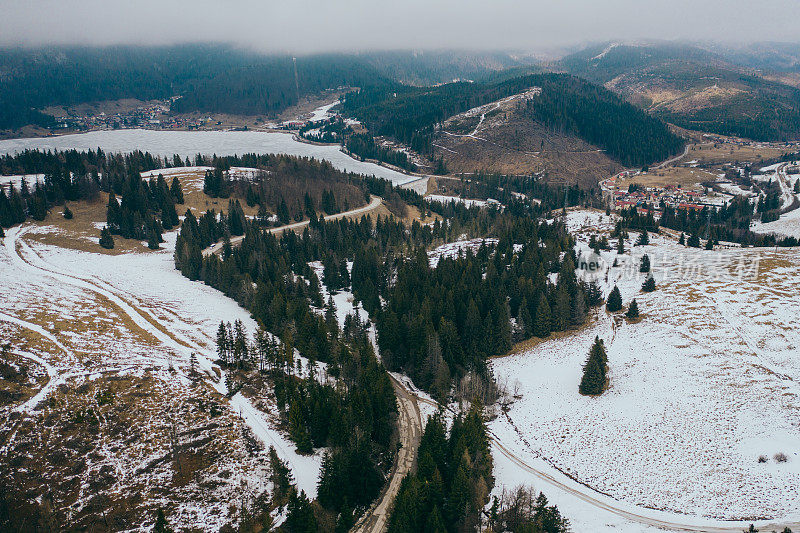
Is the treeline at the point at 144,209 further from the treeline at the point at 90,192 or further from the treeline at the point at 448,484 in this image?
the treeline at the point at 448,484

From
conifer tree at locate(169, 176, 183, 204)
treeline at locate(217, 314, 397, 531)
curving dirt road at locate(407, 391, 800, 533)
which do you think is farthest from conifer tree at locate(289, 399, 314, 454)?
conifer tree at locate(169, 176, 183, 204)

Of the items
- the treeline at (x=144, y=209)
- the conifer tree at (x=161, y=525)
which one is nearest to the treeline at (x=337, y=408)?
the conifer tree at (x=161, y=525)

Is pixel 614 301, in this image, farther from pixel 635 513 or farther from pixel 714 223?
pixel 714 223

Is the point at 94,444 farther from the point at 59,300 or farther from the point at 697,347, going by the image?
the point at 697,347

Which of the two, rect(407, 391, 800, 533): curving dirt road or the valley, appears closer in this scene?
rect(407, 391, 800, 533): curving dirt road

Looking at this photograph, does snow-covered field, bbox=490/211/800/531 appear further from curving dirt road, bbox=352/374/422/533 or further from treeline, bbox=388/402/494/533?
curving dirt road, bbox=352/374/422/533
